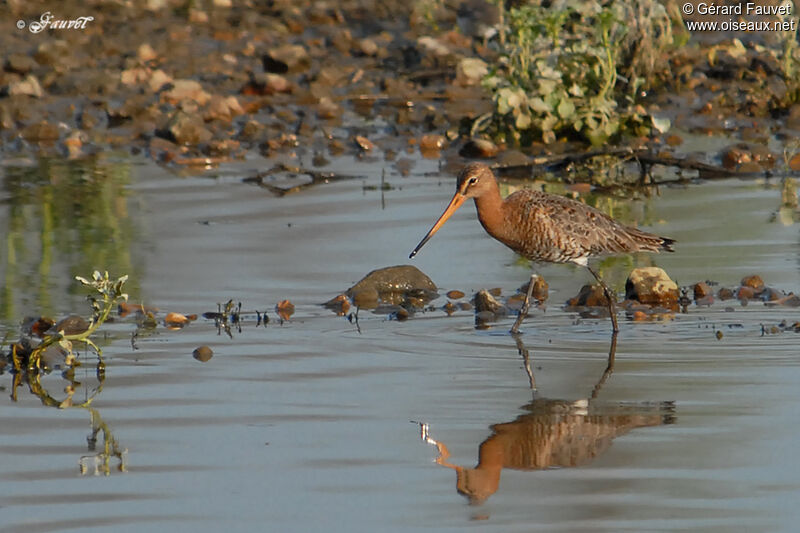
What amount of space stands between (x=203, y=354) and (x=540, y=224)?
2.59 metres

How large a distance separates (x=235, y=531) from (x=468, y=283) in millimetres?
5358

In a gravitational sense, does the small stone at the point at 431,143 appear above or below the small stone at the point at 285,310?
above

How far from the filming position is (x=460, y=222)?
43.5ft

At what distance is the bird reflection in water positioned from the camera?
6383 millimetres

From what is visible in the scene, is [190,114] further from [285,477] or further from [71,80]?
[285,477]

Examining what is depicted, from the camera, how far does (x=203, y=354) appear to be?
28.3 feet

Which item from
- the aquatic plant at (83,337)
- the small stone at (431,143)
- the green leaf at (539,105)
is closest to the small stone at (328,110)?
the small stone at (431,143)

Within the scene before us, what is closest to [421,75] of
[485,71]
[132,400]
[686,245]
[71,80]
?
[485,71]

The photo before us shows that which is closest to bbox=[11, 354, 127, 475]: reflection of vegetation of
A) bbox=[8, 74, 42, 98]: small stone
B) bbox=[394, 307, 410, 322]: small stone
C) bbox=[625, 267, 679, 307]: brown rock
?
bbox=[394, 307, 410, 322]: small stone

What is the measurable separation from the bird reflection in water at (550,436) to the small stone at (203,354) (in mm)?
1951

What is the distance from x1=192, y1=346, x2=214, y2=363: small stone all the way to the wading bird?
2265mm

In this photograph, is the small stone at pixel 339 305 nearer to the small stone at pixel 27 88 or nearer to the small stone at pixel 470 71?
the small stone at pixel 470 71

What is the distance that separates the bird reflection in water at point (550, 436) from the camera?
20.9 feet

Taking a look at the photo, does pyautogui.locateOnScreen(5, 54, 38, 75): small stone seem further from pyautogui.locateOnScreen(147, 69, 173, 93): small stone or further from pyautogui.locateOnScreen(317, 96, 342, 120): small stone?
pyautogui.locateOnScreen(317, 96, 342, 120): small stone
